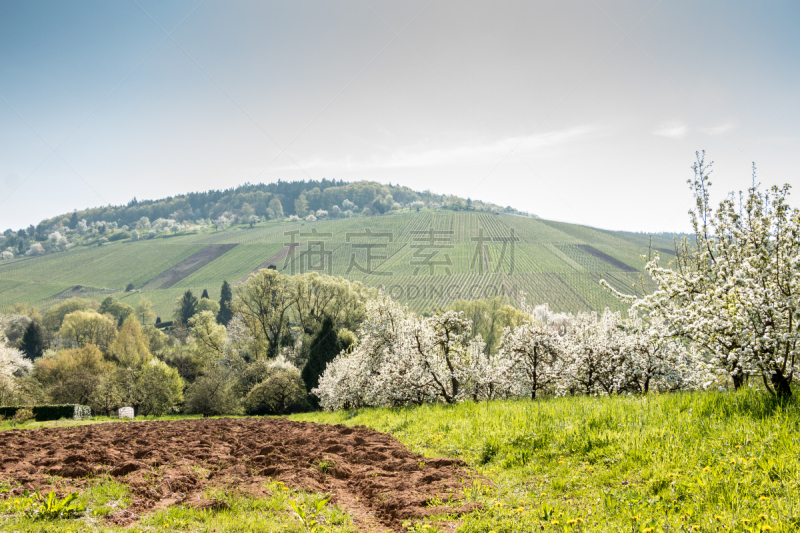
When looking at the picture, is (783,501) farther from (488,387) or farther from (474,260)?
(474,260)

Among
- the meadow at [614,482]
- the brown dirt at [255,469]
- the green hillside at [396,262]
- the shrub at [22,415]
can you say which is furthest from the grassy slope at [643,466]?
the green hillside at [396,262]

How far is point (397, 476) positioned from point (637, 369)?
14.8 meters

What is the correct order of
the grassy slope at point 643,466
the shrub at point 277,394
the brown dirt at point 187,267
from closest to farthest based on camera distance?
the grassy slope at point 643,466 → the shrub at point 277,394 → the brown dirt at point 187,267

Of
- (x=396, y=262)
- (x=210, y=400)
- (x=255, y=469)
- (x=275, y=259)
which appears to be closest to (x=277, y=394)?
(x=210, y=400)

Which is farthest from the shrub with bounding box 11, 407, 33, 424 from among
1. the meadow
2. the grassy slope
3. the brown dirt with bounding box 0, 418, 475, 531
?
the grassy slope

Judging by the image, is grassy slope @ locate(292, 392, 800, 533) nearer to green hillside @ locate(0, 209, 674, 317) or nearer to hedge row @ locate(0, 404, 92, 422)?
hedge row @ locate(0, 404, 92, 422)

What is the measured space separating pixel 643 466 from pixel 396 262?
109m

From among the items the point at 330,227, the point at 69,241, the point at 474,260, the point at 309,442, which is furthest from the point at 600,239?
the point at 69,241

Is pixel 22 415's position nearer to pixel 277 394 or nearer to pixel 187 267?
pixel 277 394

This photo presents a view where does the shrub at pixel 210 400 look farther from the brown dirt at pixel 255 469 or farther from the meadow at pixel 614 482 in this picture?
the meadow at pixel 614 482

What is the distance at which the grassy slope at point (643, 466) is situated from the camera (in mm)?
5098

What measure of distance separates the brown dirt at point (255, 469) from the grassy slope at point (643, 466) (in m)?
0.96

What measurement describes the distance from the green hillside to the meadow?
78420mm

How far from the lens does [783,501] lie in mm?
4855
